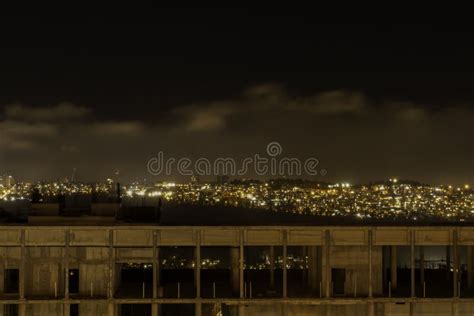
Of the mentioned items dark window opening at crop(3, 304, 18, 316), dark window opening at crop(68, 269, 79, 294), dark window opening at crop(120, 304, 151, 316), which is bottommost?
dark window opening at crop(120, 304, 151, 316)

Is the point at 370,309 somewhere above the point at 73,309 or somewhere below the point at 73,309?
above

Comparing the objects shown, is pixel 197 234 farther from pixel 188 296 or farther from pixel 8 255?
pixel 8 255

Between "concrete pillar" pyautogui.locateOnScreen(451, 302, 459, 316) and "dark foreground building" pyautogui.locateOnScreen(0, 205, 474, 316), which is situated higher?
"dark foreground building" pyautogui.locateOnScreen(0, 205, 474, 316)

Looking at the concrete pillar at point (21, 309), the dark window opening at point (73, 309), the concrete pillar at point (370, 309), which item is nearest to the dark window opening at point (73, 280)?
the dark window opening at point (73, 309)

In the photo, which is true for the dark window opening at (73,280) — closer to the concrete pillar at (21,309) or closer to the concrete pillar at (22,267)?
the concrete pillar at (21,309)

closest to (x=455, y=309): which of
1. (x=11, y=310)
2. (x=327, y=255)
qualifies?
(x=327, y=255)

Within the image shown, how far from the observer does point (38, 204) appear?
2622 cm

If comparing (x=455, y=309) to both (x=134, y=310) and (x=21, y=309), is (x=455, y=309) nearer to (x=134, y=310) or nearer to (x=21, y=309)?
(x=134, y=310)

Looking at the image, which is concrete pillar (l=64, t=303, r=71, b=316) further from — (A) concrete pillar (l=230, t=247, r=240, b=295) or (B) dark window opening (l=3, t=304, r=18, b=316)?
(A) concrete pillar (l=230, t=247, r=240, b=295)

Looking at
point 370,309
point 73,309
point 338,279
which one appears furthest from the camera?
point 338,279

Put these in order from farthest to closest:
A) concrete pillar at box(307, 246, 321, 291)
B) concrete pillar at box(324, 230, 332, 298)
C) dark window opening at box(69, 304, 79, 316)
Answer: concrete pillar at box(307, 246, 321, 291) < dark window opening at box(69, 304, 79, 316) < concrete pillar at box(324, 230, 332, 298)

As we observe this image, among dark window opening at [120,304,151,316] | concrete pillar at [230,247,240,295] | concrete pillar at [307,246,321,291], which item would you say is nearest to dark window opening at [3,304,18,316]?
dark window opening at [120,304,151,316]

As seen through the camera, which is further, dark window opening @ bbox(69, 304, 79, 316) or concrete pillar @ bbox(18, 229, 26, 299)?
dark window opening @ bbox(69, 304, 79, 316)

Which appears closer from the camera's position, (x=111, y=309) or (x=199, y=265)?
(x=199, y=265)
